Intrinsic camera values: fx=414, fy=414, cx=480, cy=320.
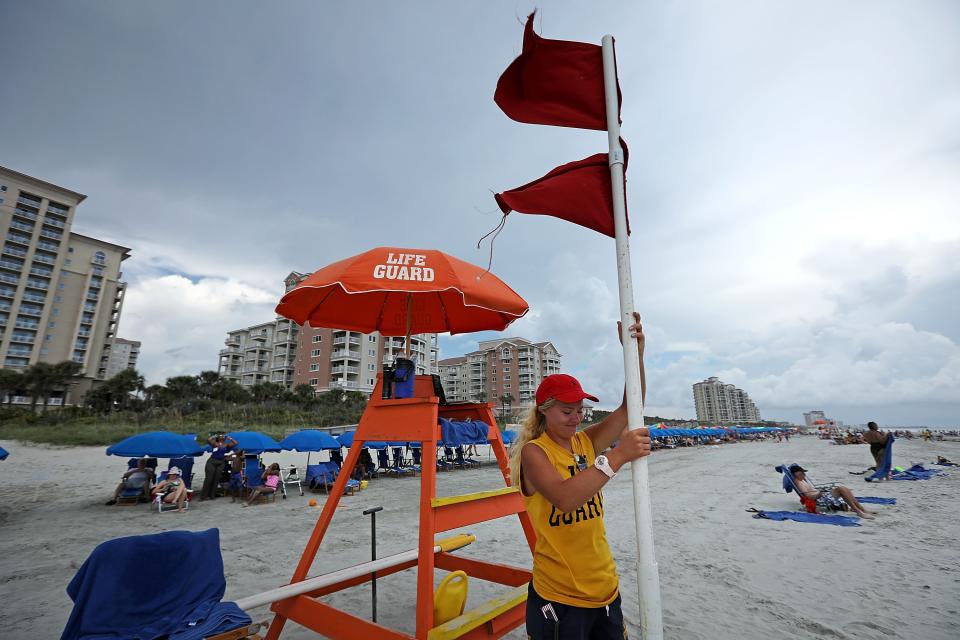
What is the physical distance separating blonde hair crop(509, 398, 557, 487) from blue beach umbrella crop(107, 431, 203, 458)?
12.8 m

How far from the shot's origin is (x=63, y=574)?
6133mm

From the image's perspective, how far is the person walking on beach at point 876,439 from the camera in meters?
14.1

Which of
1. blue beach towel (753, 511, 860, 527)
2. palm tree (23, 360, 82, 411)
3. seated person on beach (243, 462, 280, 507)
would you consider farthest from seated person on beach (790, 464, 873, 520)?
palm tree (23, 360, 82, 411)

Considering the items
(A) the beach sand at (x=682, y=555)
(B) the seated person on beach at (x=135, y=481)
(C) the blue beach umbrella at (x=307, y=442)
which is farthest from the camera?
(C) the blue beach umbrella at (x=307, y=442)

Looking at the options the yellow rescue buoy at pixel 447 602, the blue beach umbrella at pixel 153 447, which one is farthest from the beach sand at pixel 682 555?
the blue beach umbrella at pixel 153 447

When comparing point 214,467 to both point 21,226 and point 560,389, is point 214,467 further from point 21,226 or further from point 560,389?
point 21,226

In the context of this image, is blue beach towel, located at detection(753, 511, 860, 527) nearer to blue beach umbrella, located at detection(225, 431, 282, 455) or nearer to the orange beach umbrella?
the orange beach umbrella

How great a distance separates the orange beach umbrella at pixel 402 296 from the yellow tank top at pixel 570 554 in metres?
1.44

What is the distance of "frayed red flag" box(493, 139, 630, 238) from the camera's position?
2.25 m

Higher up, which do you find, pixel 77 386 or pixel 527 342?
pixel 527 342

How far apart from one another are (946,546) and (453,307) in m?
9.41

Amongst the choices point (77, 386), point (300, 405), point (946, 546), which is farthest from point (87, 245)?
point (946, 546)

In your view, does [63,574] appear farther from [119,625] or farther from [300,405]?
[300,405]

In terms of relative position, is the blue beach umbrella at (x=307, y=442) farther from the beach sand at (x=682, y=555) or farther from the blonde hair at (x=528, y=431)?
the blonde hair at (x=528, y=431)
